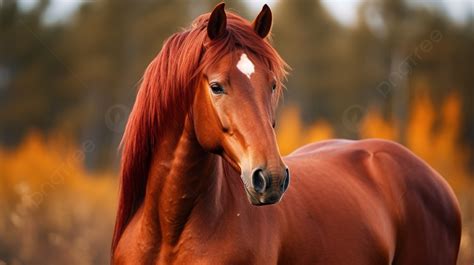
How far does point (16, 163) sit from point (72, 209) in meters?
3.20

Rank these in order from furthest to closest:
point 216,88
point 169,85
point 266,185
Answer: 1. point 169,85
2. point 216,88
3. point 266,185

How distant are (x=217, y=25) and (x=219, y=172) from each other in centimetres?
76

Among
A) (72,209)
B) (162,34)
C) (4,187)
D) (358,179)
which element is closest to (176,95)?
(358,179)

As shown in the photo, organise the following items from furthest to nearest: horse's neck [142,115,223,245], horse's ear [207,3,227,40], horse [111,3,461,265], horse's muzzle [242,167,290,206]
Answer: horse's neck [142,115,223,245] < horse's ear [207,3,227,40] < horse [111,3,461,265] < horse's muzzle [242,167,290,206]

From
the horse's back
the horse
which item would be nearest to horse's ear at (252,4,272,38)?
the horse

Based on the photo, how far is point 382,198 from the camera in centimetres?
471

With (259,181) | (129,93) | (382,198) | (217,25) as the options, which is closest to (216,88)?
(217,25)

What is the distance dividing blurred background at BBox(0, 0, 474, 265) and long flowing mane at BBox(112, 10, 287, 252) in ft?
13.1

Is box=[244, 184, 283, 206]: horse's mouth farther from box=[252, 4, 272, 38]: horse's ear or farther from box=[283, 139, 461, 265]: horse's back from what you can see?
box=[283, 139, 461, 265]: horse's back

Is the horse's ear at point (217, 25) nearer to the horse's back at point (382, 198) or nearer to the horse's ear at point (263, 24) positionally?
the horse's ear at point (263, 24)

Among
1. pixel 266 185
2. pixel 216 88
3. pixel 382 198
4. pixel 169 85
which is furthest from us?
pixel 382 198

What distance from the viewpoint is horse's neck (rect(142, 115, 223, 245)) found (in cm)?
335

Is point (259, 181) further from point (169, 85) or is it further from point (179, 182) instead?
point (169, 85)

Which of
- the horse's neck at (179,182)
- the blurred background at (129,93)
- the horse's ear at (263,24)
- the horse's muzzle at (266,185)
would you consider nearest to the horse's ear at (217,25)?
the horse's ear at (263,24)
